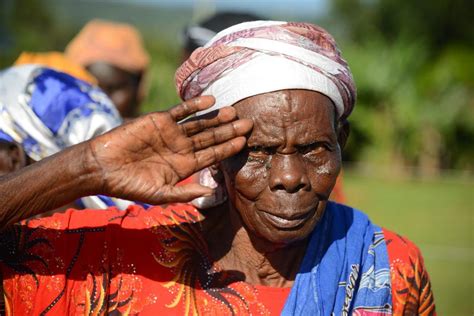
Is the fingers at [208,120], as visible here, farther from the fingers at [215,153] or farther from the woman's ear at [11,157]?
the woman's ear at [11,157]

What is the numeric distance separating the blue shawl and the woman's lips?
0.65 ft

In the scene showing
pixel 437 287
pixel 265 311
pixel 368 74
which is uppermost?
pixel 368 74

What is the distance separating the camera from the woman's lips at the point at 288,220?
2.89 meters

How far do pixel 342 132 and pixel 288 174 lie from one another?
0.41 meters

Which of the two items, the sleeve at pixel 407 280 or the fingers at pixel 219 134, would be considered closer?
the fingers at pixel 219 134

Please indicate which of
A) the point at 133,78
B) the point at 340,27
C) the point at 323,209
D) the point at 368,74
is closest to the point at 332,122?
the point at 323,209

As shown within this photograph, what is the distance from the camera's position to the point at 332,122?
2.98 m

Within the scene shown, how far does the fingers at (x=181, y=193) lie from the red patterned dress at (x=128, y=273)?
0.31 meters

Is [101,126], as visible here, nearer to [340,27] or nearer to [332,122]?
[332,122]

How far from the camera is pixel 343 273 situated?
3.02 m

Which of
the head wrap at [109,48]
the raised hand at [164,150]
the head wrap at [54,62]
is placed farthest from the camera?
the head wrap at [109,48]

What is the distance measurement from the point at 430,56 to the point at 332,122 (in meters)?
35.3

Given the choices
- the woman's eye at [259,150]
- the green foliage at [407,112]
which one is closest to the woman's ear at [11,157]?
the woman's eye at [259,150]

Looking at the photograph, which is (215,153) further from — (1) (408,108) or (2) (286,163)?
(1) (408,108)
